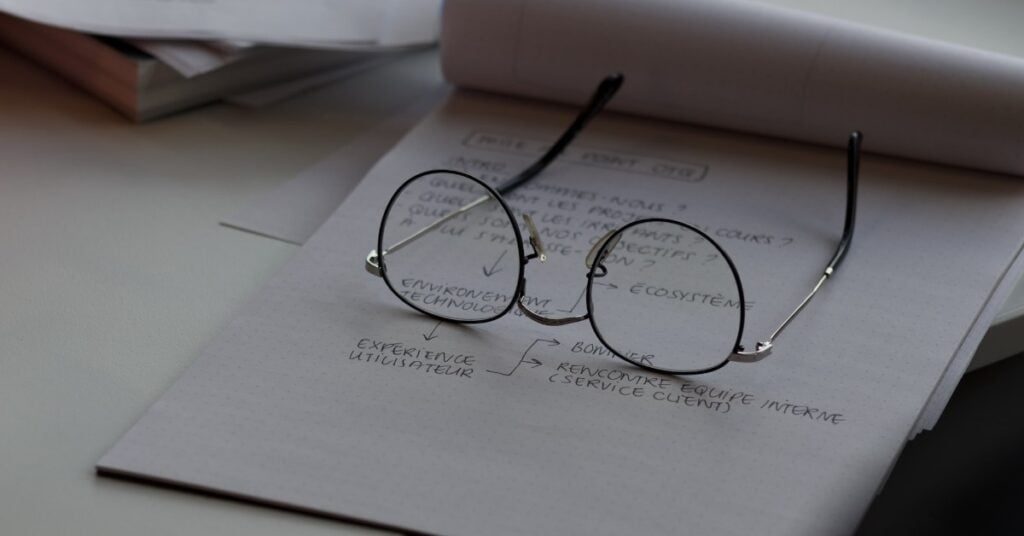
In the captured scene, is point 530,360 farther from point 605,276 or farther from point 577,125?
point 577,125

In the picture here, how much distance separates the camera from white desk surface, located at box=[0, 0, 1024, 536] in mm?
546

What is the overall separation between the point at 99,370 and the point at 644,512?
29 cm

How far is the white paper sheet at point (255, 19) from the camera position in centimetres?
87

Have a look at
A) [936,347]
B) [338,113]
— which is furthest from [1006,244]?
[338,113]

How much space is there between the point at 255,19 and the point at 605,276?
14.2 inches

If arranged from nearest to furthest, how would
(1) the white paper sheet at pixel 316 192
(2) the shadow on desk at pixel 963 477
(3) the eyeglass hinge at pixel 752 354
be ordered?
(2) the shadow on desk at pixel 963 477 < (3) the eyeglass hinge at pixel 752 354 < (1) the white paper sheet at pixel 316 192

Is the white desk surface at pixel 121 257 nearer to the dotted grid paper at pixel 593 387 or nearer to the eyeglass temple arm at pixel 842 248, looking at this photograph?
the dotted grid paper at pixel 593 387

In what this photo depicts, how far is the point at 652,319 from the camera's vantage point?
69 centimetres

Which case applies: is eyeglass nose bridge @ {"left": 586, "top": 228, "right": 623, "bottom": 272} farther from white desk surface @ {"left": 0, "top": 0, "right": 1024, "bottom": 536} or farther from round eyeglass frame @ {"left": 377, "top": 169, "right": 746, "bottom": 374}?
white desk surface @ {"left": 0, "top": 0, "right": 1024, "bottom": 536}

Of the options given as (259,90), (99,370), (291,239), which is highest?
(259,90)

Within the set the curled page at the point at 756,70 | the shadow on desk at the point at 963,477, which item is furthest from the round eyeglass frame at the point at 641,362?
the curled page at the point at 756,70

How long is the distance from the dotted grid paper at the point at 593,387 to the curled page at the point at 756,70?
0.04 metres

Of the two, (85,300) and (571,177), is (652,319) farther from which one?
(85,300)

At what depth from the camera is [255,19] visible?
2.98 feet
